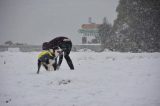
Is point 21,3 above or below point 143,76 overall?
→ above

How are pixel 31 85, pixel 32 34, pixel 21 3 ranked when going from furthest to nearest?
pixel 32 34, pixel 21 3, pixel 31 85

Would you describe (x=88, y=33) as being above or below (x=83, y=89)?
above

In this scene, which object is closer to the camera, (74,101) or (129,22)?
(74,101)

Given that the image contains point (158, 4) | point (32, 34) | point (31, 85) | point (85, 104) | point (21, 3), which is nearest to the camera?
point (85, 104)

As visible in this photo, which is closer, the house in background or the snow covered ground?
the snow covered ground

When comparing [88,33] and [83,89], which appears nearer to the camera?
[83,89]

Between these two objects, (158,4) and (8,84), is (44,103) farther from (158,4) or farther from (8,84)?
(158,4)

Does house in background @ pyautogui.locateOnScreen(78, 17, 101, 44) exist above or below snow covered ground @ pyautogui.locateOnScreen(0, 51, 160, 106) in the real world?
above

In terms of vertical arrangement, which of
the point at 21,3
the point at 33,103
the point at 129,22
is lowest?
the point at 33,103

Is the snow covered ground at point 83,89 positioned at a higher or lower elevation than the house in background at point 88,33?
lower

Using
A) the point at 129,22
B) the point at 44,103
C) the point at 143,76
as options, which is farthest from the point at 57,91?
the point at 129,22

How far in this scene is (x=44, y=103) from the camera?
25.0 feet

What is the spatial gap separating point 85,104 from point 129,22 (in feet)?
123

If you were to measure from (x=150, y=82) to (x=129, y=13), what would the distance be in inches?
1421
